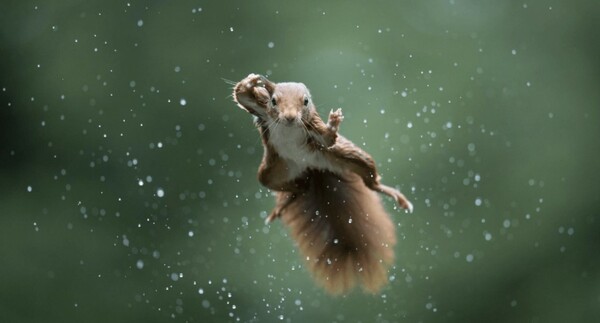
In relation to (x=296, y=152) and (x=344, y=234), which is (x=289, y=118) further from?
(x=344, y=234)

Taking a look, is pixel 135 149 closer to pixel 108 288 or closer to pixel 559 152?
pixel 108 288

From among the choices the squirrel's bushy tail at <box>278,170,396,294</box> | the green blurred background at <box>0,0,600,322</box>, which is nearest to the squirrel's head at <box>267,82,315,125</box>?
the squirrel's bushy tail at <box>278,170,396,294</box>

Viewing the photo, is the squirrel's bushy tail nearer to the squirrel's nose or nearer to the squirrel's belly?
the squirrel's belly

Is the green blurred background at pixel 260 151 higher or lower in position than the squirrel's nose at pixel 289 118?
higher

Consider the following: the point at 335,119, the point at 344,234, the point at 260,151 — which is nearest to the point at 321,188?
the point at 344,234

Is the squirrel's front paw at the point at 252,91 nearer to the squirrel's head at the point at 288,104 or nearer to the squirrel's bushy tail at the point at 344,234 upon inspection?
the squirrel's head at the point at 288,104

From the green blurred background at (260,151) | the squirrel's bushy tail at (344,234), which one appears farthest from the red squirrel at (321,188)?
the green blurred background at (260,151)

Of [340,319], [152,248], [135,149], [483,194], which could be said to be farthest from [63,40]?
[483,194]
